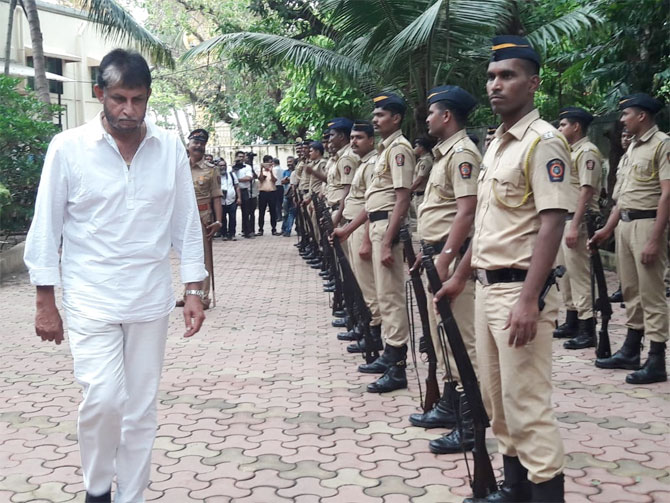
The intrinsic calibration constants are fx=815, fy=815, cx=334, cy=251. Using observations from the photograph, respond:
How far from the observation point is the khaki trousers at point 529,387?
3.22 m

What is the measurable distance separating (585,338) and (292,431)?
3303 millimetres

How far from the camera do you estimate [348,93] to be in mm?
16797

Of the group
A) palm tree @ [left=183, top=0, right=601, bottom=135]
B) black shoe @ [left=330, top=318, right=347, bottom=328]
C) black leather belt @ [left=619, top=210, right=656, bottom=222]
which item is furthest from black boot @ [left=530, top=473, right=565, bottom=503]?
palm tree @ [left=183, top=0, right=601, bottom=135]

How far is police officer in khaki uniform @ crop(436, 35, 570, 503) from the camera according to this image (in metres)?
3.17

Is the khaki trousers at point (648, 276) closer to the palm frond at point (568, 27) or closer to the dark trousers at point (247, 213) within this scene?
the palm frond at point (568, 27)

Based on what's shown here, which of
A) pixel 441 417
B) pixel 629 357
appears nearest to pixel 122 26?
pixel 629 357

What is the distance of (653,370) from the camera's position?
5781 millimetres

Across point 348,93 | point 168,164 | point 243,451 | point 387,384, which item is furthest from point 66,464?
point 348,93

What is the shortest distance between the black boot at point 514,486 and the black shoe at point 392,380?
7.38ft

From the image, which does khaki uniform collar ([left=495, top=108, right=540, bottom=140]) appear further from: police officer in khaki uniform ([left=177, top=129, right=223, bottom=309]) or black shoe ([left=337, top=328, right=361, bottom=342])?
police officer in khaki uniform ([left=177, top=129, right=223, bottom=309])

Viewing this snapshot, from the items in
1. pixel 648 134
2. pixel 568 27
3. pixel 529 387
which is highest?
pixel 568 27

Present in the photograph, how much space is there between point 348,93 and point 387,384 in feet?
38.6

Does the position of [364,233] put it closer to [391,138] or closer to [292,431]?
[391,138]

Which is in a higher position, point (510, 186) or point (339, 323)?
point (510, 186)
